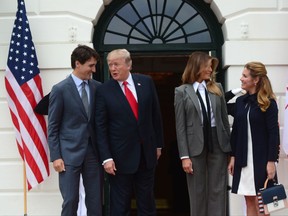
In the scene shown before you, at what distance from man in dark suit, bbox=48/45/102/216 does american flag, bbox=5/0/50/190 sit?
88 centimetres

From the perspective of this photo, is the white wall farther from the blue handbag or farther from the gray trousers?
the blue handbag

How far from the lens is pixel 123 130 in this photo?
5426mm

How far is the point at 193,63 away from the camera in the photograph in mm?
5707

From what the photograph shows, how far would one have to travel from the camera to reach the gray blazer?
5.57 metres

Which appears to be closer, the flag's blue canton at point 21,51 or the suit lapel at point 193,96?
the suit lapel at point 193,96

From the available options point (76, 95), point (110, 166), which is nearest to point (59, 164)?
point (110, 166)

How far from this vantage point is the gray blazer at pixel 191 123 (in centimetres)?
557

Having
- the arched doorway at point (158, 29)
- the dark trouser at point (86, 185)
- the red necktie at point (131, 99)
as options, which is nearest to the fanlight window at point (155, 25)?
the arched doorway at point (158, 29)

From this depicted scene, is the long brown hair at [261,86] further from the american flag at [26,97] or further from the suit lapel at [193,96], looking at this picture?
the american flag at [26,97]

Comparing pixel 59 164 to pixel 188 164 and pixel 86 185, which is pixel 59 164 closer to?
pixel 86 185

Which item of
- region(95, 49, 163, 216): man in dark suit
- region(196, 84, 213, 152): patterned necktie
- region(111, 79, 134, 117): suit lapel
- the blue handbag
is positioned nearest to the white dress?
the blue handbag

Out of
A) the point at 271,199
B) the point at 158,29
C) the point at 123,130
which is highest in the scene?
the point at 158,29

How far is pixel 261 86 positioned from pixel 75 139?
6.74ft

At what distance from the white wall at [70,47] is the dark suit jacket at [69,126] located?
3.88 ft
